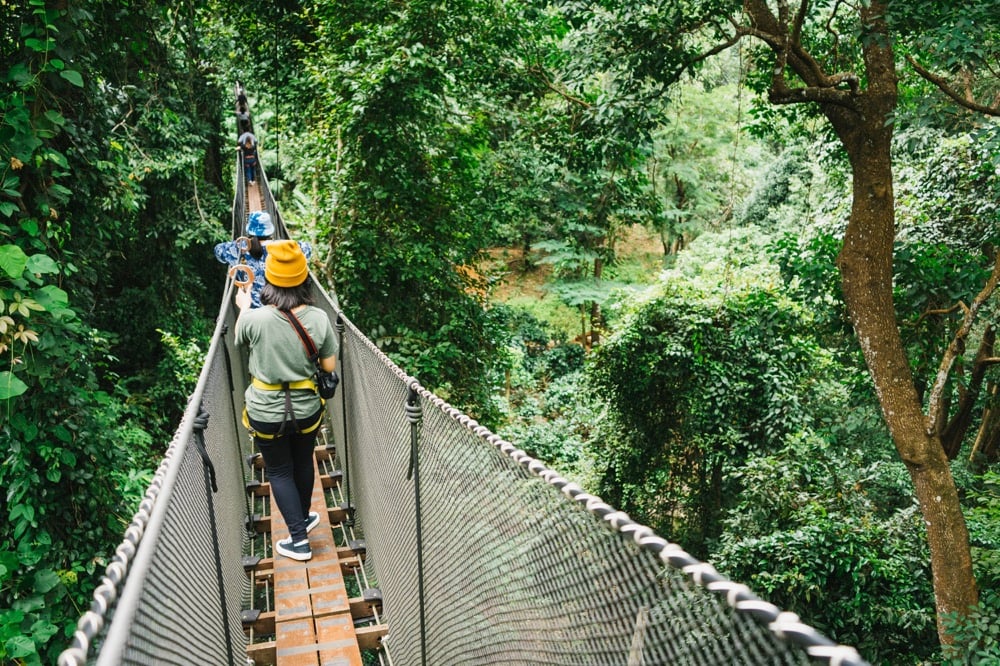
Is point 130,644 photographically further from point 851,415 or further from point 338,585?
point 851,415

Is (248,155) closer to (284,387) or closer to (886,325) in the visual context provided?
(284,387)

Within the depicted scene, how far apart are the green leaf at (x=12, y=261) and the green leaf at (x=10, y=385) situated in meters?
0.35

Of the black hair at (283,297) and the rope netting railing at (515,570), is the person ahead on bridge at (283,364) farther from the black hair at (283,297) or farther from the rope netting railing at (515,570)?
the rope netting railing at (515,570)

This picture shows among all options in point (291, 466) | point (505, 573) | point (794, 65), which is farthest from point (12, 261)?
point (794, 65)

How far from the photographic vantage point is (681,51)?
203 inches

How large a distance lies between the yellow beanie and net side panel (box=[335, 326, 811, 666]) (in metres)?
0.33

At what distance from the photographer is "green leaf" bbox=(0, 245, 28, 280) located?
232 centimetres

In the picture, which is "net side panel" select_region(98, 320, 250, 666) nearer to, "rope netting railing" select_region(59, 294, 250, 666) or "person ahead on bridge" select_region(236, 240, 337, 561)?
"rope netting railing" select_region(59, 294, 250, 666)

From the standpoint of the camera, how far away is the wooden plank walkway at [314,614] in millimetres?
2143

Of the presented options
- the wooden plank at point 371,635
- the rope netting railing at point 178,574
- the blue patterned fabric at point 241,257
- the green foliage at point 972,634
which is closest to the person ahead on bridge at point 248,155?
the blue patterned fabric at point 241,257

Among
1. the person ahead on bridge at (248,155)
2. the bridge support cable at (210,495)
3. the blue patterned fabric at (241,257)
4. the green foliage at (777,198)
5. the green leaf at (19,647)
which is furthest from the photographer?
the green foliage at (777,198)

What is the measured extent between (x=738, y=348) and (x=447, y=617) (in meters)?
6.16

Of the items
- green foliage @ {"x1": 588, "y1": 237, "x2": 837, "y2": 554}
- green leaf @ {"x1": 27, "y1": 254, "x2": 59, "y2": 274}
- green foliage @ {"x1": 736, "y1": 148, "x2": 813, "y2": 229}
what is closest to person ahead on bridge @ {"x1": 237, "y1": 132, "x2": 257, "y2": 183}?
green foliage @ {"x1": 588, "y1": 237, "x2": 837, "y2": 554}

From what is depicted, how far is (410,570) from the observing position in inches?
82.7
